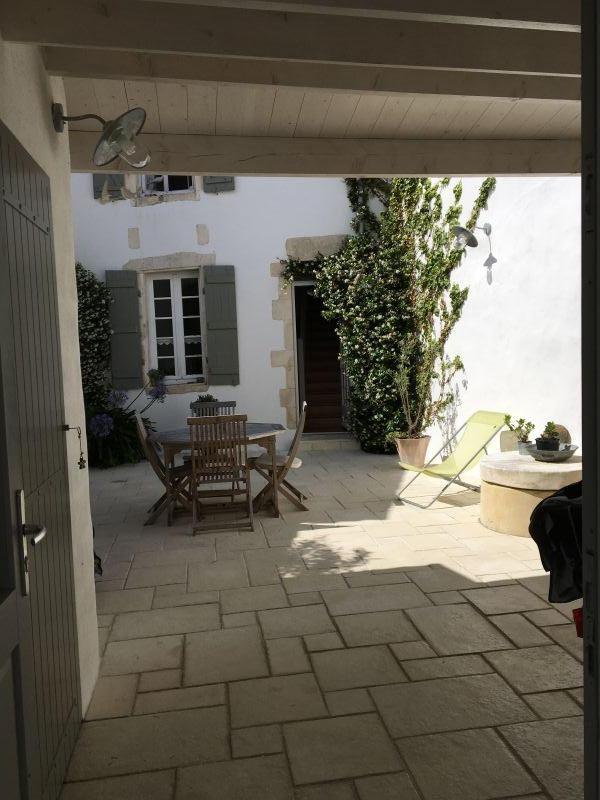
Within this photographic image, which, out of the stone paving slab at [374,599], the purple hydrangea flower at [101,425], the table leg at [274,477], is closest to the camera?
the stone paving slab at [374,599]

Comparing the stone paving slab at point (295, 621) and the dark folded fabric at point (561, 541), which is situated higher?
the dark folded fabric at point (561, 541)

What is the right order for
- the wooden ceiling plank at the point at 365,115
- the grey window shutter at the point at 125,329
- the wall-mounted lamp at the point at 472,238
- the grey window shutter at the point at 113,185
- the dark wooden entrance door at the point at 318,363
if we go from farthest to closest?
the dark wooden entrance door at the point at 318,363
the grey window shutter at the point at 125,329
the grey window shutter at the point at 113,185
the wall-mounted lamp at the point at 472,238
the wooden ceiling plank at the point at 365,115

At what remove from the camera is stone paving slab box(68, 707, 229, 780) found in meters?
2.24

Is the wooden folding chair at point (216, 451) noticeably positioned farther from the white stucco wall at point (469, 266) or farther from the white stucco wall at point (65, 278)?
the white stucco wall at point (469, 266)

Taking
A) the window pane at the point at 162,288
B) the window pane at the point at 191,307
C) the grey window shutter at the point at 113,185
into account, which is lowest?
the window pane at the point at 191,307

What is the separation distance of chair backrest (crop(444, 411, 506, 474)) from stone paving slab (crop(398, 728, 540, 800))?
3333 millimetres

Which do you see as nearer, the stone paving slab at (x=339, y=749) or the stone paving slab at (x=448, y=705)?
the stone paving slab at (x=339, y=749)

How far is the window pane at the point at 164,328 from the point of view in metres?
8.65

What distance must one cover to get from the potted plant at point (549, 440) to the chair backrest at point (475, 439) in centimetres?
60

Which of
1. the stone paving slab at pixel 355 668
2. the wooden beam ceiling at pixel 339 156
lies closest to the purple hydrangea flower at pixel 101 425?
the wooden beam ceiling at pixel 339 156

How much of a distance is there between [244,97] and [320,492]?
379cm

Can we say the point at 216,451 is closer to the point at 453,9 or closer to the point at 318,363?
the point at 453,9

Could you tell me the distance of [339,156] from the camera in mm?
3885

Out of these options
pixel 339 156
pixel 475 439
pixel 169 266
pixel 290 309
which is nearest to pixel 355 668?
pixel 339 156
